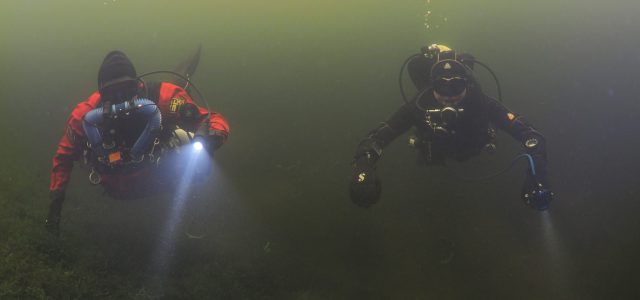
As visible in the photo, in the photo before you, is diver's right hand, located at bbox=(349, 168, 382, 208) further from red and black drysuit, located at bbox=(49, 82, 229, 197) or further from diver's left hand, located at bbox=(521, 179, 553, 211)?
red and black drysuit, located at bbox=(49, 82, 229, 197)

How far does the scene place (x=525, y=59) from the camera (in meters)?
13.2

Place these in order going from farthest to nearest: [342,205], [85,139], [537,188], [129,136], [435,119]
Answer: [342,205], [435,119], [85,139], [129,136], [537,188]

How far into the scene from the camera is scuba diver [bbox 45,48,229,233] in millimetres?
4320

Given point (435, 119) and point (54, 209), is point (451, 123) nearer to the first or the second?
point (435, 119)

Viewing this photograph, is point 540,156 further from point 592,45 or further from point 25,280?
point 592,45

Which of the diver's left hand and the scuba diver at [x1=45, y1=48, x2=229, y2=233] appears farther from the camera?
the scuba diver at [x1=45, y1=48, x2=229, y2=233]

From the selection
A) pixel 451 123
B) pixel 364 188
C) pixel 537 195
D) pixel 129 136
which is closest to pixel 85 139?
pixel 129 136

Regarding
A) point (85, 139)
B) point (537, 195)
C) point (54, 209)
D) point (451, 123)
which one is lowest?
point (537, 195)

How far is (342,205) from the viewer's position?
24.4 ft

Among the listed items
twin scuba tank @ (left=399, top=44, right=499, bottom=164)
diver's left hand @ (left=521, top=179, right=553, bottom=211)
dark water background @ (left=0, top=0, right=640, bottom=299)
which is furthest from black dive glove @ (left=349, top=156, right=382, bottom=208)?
dark water background @ (left=0, top=0, right=640, bottom=299)

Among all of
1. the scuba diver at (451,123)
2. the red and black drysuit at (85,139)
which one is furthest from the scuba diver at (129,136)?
the scuba diver at (451,123)

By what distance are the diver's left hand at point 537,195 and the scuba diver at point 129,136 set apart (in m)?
3.86

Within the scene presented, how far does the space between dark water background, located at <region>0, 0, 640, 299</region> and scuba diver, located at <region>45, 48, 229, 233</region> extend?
1403mm

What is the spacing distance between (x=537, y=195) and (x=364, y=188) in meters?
2.00
